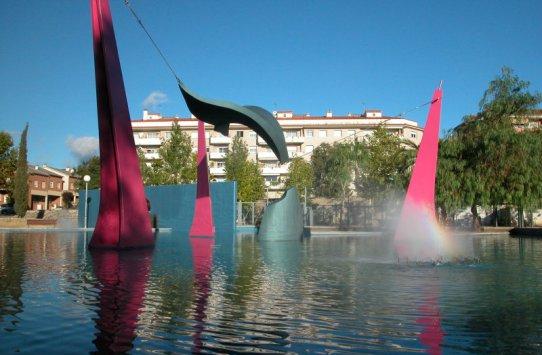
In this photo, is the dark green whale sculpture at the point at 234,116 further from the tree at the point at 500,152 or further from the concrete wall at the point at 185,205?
the tree at the point at 500,152

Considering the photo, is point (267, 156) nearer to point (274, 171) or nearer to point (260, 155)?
point (260, 155)

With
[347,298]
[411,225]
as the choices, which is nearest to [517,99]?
[411,225]

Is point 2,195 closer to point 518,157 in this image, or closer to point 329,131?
point 329,131

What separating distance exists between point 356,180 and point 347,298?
3980 cm

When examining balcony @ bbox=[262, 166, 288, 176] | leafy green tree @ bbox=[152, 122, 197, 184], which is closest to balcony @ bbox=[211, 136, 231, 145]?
balcony @ bbox=[262, 166, 288, 176]

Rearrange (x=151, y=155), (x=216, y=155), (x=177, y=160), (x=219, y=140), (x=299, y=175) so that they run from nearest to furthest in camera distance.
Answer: (x=177, y=160)
(x=299, y=175)
(x=216, y=155)
(x=151, y=155)
(x=219, y=140)

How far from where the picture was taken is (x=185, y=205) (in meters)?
31.9

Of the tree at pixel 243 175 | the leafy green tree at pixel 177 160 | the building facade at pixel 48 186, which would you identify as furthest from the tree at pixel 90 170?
the leafy green tree at pixel 177 160

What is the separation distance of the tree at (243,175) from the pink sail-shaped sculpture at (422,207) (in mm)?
30647

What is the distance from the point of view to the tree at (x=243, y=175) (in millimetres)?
45438

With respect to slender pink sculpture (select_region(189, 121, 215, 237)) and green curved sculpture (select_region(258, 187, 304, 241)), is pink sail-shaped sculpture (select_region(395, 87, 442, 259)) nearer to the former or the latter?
green curved sculpture (select_region(258, 187, 304, 241))

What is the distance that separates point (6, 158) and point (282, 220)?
36464 mm

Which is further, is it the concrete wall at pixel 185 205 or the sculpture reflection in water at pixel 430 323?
the concrete wall at pixel 185 205

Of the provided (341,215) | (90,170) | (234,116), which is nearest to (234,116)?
(234,116)
